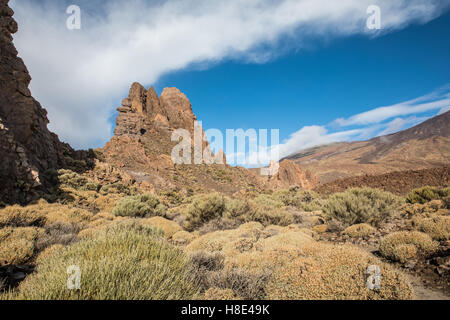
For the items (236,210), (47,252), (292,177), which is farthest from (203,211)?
(292,177)

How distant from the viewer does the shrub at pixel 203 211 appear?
9992 mm

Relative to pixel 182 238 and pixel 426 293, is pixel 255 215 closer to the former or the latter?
pixel 182 238

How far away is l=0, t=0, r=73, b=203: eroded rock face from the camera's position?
11297 millimetres

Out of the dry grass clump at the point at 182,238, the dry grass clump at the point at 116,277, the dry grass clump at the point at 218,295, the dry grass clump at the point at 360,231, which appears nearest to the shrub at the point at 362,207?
the dry grass clump at the point at 360,231

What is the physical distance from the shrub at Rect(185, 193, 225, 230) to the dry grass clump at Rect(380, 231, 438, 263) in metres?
6.65

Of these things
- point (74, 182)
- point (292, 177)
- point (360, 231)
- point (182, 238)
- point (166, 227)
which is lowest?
point (182, 238)

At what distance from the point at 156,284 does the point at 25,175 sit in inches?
568

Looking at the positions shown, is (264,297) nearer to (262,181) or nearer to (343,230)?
(343,230)

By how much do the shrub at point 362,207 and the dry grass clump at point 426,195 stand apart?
14.6 feet

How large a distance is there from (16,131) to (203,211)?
14168 mm

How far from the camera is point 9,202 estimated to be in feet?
34.0

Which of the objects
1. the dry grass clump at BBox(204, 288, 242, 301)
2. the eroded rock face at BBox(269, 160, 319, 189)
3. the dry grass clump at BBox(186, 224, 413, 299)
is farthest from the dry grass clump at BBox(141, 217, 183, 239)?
the eroded rock face at BBox(269, 160, 319, 189)

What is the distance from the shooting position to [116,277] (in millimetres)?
2293

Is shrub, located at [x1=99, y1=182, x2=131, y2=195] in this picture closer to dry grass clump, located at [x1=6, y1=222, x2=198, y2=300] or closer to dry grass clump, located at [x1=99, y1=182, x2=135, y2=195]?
dry grass clump, located at [x1=99, y1=182, x2=135, y2=195]
